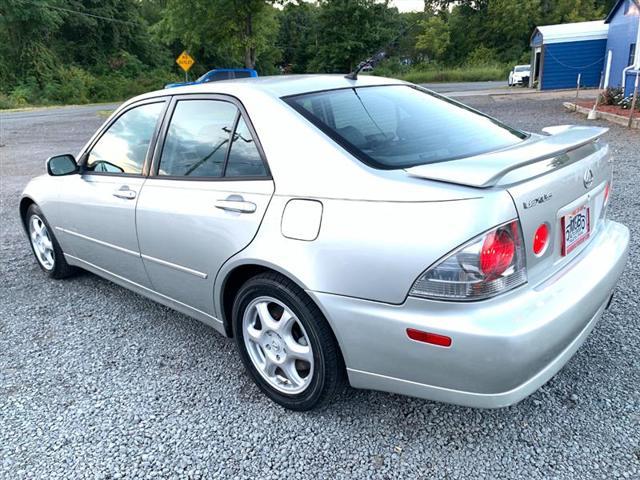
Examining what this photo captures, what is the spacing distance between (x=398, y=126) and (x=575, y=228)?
3.19 ft

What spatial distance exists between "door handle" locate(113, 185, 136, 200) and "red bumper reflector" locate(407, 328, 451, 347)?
1953mm

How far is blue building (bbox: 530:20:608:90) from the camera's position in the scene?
2404cm

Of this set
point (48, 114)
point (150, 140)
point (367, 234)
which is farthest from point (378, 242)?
point (48, 114)

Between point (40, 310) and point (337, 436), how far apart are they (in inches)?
104

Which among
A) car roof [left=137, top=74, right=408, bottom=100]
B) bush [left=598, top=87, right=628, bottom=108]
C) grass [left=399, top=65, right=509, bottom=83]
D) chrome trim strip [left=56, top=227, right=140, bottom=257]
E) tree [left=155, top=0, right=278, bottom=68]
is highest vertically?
tree [left=155, top=0, right=278, bottom=68]

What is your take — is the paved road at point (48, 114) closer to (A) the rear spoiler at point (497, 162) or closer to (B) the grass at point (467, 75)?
(A) the rear spoiler at point (497, 162)

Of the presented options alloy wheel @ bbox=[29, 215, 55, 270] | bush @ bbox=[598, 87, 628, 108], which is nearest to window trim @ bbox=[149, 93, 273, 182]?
alloy wheel @ bbox=[29, 215, 55, 270]

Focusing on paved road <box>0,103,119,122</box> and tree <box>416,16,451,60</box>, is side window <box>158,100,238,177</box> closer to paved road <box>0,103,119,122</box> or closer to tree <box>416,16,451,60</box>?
paved road <box>0,103,119,122</box>

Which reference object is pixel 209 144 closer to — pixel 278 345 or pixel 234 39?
pixel 278 345

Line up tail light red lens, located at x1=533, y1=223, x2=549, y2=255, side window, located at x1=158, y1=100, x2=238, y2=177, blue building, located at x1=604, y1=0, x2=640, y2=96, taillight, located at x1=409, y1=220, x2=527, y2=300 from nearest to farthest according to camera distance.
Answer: taillight, located at x1=409, y1=220, x2=527, y2=300 → tail light red lens, located at x1=533, y1=223, x2=549, y2=255 → side window, located at x1=158, y1=100, x2=238, y2=177 → blue building, located at x1=604, y1=0, x2=640, y2=96

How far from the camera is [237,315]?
2.62 metres

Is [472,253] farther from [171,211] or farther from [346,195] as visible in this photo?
[171,211]

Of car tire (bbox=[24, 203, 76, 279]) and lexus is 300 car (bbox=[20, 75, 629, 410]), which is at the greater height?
lexus is 300 car (bbox=[20, 75, 629, 410])

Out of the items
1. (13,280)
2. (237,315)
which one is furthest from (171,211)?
(13,280)
